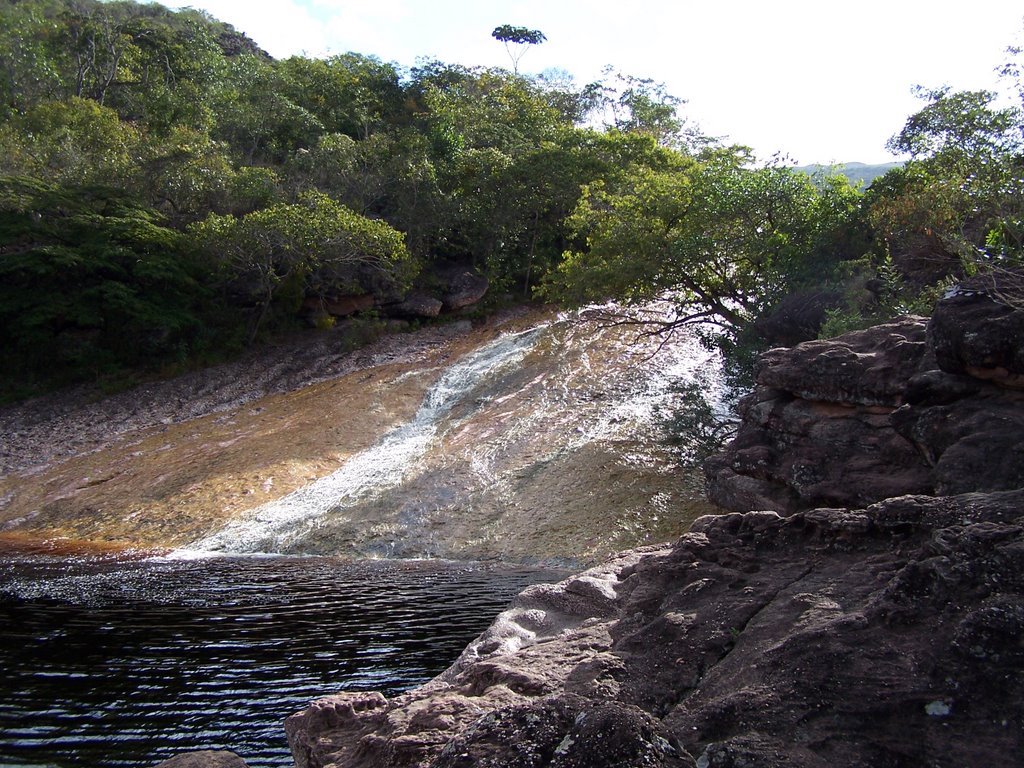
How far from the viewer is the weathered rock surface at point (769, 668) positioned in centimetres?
409

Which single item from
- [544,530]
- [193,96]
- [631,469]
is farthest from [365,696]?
[193,96]

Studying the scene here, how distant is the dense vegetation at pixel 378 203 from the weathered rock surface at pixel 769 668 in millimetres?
7665

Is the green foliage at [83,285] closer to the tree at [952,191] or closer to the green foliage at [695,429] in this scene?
the green foliage at [695,429]

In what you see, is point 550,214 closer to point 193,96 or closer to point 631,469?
point 631,469

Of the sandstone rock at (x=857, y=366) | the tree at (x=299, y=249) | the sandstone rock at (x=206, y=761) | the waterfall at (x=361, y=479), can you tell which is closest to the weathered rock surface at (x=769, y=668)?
the sandstone rock at (x=206, y=761)

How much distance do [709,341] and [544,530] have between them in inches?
341

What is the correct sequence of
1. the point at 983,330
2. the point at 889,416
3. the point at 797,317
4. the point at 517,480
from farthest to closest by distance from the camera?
the point at 517,480 < the point at 797,317 < the point at 889,416 < the point at 983,330

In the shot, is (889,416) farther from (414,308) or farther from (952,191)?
(414,308)

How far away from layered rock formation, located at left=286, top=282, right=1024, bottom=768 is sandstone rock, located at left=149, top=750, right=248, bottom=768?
0.44 metres

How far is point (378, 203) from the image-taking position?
1577 inches

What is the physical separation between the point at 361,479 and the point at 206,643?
10.6 m

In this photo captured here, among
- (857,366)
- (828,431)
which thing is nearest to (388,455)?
(828,431)

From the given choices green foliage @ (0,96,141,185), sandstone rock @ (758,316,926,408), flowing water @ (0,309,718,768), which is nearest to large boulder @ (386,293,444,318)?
flowing water @ (0,309,718,768)

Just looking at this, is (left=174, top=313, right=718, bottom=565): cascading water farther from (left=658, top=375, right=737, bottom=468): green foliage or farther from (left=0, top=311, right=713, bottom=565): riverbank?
(left=658, top=375, right=737, bottom=468): green foliage
